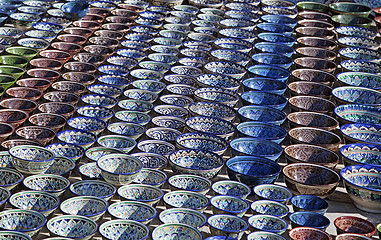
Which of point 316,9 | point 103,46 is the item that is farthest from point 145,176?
point 316,9

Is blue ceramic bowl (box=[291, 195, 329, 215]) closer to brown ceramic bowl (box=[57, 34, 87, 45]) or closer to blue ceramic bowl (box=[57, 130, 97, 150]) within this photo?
blue ceramic bowl (box=[57, 130, 97, 150])

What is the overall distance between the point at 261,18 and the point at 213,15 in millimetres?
692

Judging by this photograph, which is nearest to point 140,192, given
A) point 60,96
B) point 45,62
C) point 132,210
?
point 132,210

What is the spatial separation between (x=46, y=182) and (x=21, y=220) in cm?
59

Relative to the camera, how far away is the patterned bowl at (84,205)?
559 cm

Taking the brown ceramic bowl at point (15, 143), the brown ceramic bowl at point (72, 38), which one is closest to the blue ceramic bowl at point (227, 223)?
the brown ceramic bowl at point (15, 143)

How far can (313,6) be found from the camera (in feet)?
36.2

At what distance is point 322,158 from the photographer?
21.9 feet

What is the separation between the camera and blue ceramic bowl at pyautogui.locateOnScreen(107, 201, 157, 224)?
555 centimetres

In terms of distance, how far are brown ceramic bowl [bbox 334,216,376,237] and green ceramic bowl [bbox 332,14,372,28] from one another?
5.18 metres

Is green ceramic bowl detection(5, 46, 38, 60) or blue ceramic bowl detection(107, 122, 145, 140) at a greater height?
green ceramic bowl detection(5, 46, 38, 60)

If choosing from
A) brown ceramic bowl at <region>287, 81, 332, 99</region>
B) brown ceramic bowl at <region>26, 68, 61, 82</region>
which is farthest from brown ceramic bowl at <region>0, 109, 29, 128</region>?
brown ceramic bowl at <region>287, 81, 332, 99</region>

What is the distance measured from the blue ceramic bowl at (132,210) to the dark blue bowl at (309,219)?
3.68ft

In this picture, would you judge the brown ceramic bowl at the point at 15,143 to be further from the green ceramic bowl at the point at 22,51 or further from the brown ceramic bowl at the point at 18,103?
the green ceramic bowl at the point at 22,51
